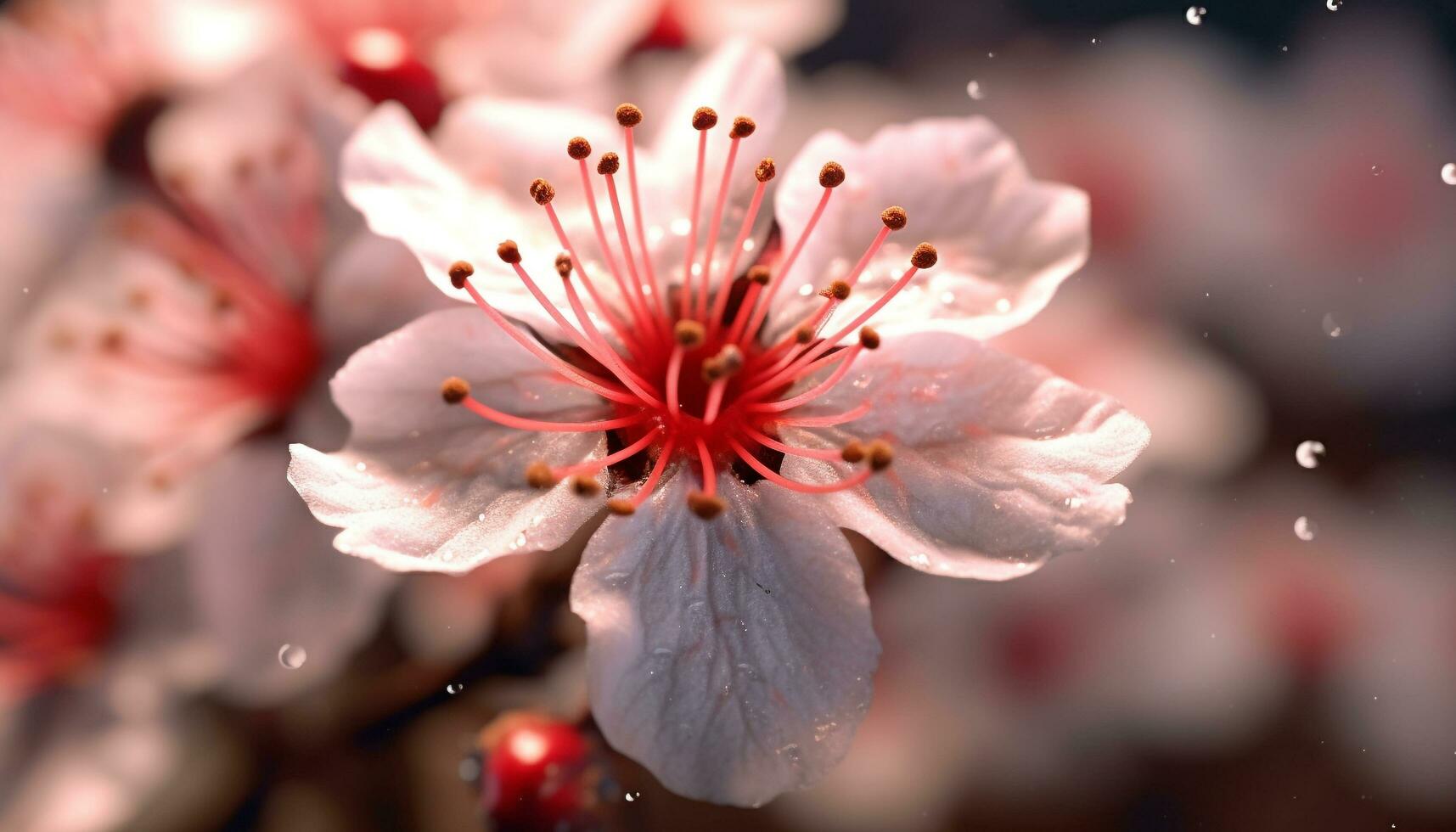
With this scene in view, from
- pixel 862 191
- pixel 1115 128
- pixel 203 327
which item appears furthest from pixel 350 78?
pixel 1115 128

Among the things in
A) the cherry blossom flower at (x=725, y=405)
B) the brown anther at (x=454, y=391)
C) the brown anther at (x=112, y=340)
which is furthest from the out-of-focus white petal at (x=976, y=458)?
the brown anther at (x=112, y=340)

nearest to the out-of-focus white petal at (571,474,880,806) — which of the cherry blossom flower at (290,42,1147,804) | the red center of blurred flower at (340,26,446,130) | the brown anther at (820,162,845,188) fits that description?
the cherry blossom flower at (290,42,1147,804)

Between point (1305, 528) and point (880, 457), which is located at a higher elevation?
point (880, 457)

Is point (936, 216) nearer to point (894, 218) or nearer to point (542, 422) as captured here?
point (894, 218)

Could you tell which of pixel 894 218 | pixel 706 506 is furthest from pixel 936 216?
pixel 706 506

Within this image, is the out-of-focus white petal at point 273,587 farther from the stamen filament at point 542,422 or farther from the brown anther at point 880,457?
the brown anther at point 880,457

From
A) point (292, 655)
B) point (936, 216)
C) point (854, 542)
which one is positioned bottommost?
point (292, 655)

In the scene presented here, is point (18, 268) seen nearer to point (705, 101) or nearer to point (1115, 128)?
point (705, 101)

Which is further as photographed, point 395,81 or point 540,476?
point 395,81
